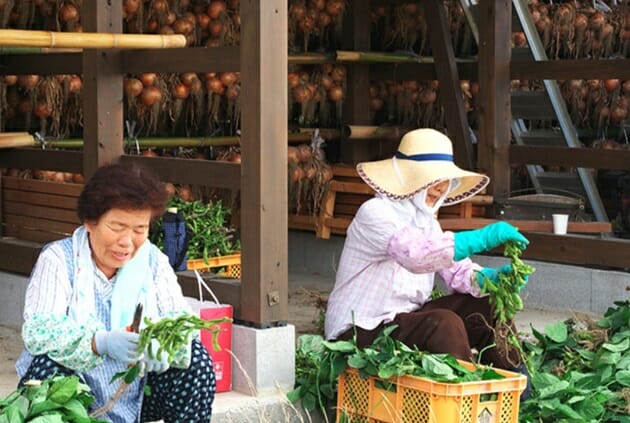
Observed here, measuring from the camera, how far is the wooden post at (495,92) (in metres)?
9.16

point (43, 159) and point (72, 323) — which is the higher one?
point (43, 159)

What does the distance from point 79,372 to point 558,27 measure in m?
6.97

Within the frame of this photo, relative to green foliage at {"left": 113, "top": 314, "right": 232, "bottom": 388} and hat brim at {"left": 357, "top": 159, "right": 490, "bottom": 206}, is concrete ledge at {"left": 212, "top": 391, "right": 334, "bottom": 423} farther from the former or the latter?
green foliage at {"left": 113, "top": 314, "right": 232, "bottom": 388}

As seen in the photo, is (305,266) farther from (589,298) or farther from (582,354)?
(582,354)

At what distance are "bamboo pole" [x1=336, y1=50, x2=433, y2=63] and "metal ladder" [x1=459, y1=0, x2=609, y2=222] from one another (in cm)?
53

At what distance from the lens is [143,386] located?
466 centimetres

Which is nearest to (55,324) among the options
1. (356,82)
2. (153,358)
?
(153,358)

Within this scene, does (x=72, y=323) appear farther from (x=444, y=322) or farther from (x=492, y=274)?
(x=492, y=274)

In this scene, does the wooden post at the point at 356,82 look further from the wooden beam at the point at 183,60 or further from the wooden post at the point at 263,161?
the wooden post at the point at 263,161

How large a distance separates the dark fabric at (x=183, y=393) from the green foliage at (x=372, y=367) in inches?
36.2

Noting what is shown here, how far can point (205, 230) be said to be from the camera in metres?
7.79

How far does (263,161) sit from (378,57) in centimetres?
430

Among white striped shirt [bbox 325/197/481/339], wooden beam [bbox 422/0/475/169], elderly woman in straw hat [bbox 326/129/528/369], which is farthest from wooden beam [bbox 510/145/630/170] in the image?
white striped shirt [bbox 325/197/481/339]

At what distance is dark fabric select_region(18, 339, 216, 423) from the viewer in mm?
4680
